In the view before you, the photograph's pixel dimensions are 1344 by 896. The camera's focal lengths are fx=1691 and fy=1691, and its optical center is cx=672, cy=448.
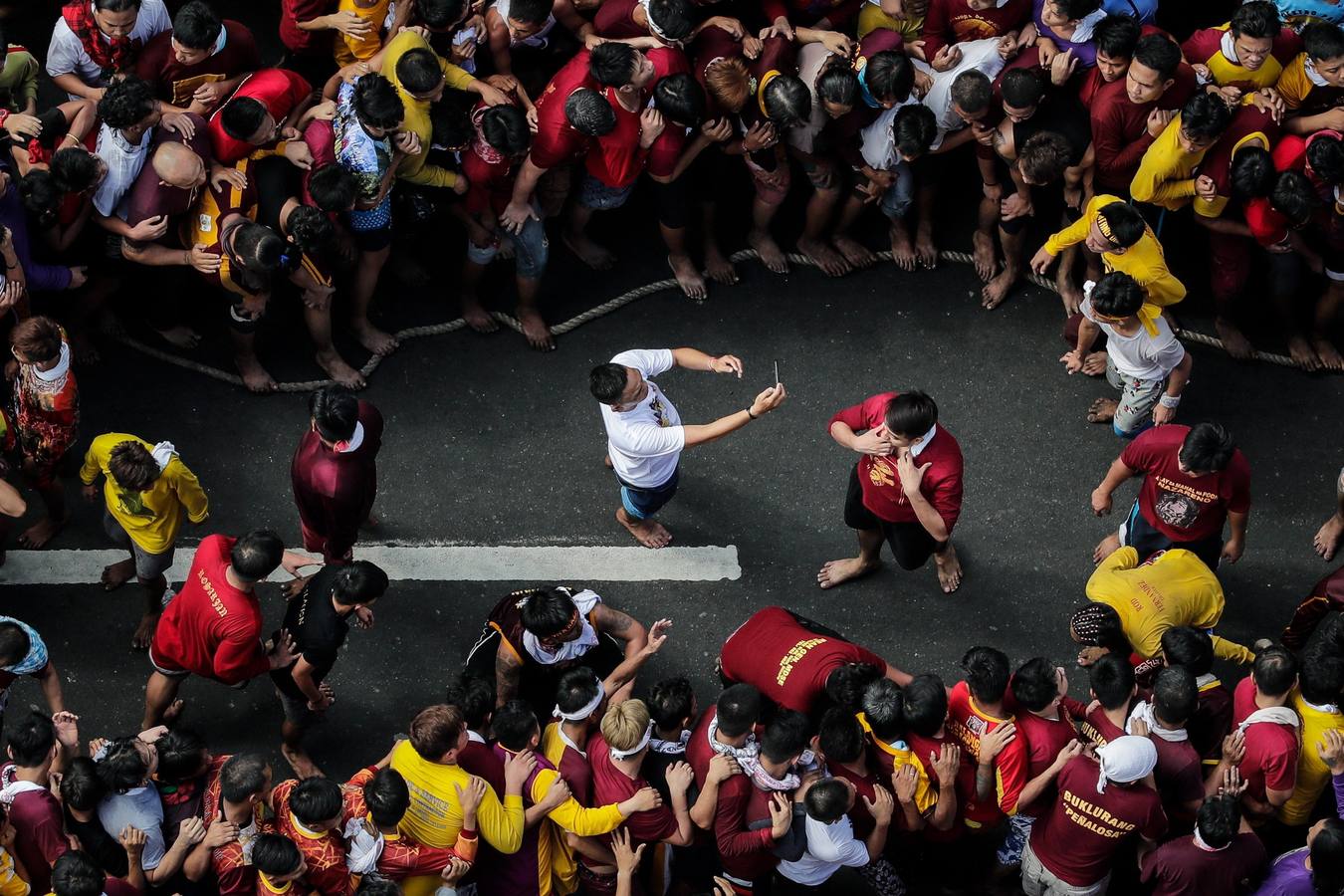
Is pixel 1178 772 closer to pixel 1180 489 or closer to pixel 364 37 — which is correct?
pixel 1180 489

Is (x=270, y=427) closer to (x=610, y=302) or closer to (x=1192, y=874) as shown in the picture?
(x=610, y=302)

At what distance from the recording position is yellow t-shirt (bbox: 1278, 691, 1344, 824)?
24.1 feet

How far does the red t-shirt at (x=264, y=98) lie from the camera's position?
28.1 ft

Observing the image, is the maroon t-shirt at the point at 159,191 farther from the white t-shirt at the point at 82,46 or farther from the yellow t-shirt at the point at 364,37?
the yellow t-shirt at the point at 364,37

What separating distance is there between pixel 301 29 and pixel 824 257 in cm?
322

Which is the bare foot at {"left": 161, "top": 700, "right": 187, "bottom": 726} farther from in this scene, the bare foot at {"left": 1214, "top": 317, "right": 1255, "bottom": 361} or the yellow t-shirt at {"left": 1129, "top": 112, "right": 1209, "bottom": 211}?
the bare foot at {"left": 1214, "top": 317, "right": 1255, "bottom": 361}

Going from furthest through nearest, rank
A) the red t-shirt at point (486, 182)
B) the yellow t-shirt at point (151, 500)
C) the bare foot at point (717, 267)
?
1. the bare foot at point (717, 267)
2. the red t-shirt at point (486, 182)
3. the yellow t-shirt at point (151, 500)

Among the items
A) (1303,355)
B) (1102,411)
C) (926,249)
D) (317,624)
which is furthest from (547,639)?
(1303,355)

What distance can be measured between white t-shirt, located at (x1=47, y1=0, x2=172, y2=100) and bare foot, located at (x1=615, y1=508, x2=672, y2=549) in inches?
140

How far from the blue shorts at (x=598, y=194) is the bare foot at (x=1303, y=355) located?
387 cm

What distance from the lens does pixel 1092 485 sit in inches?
364

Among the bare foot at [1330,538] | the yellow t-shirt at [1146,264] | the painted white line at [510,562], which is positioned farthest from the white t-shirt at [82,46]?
the bare foot at [1330,538]

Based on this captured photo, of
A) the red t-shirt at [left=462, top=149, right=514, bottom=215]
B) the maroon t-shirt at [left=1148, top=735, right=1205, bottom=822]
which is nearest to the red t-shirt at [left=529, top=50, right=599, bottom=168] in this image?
the red t-shirt at [left=462, top=149, right=514, bottom=215]

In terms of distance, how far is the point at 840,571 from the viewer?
350 inches
